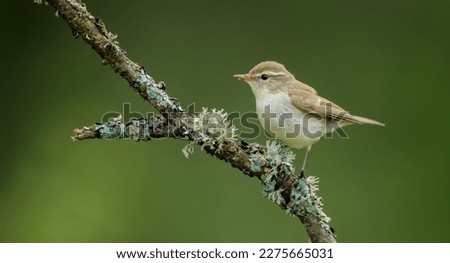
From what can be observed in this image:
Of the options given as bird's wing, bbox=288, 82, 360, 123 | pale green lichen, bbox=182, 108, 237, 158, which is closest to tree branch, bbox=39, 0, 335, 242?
pale green lichen, bbox=182, 108, 237, 158

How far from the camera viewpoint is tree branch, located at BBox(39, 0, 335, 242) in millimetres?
1645

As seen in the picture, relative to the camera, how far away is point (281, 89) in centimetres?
248

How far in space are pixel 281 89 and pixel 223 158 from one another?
85 centimetres

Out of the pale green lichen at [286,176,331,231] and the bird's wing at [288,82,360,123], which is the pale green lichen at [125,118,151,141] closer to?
the pale green lichen at [286,176,331,231]

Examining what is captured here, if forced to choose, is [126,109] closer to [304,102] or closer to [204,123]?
[304,102]

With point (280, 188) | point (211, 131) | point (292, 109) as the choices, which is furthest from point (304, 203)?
point (292, 109)

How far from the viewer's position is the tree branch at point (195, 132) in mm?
1645

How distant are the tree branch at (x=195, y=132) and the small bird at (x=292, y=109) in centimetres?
43

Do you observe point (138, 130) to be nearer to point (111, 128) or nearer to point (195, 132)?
point (111, 128)

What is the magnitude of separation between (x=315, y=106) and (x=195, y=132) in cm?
85

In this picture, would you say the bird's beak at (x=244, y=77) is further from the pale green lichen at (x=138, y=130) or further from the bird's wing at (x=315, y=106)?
the pale green lichen at (x=138, y=130)

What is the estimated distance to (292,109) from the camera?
2420 mm

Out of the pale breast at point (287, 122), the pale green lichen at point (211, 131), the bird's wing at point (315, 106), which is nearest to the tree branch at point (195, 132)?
the pale green lichen at point (211, 131)
